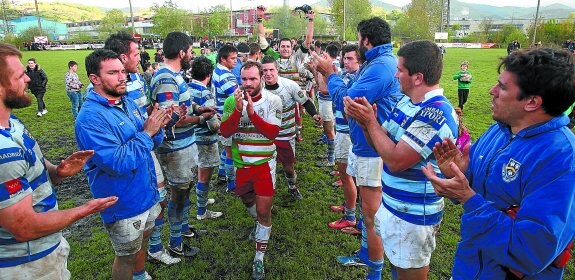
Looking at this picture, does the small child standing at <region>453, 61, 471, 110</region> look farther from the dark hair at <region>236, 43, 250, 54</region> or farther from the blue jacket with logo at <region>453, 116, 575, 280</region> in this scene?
the blue jacket with logo at <region>453, 116, 575, 280</region>

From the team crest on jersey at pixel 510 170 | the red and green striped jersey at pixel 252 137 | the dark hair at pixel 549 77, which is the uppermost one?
the dark hair at pixel 549 77

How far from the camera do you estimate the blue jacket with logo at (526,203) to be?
159cm

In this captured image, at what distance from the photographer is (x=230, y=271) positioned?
167 inches

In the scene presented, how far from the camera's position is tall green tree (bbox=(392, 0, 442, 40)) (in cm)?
7262

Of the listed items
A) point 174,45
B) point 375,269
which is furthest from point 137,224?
point 375,269

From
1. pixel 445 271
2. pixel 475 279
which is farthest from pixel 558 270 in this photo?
pixel 445 271

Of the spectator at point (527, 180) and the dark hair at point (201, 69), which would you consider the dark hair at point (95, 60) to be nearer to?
the dark hair at point (201, 69)

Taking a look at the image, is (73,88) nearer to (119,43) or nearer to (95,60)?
(119,43)

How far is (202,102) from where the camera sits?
17.8 feet

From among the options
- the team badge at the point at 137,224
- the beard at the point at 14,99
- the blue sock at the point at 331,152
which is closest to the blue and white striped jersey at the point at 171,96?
the team badge at the point at 137,224

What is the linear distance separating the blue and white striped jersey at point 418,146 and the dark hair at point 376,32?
1070 millimetres

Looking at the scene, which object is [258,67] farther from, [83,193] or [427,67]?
[83,193]

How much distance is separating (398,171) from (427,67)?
0.77 m

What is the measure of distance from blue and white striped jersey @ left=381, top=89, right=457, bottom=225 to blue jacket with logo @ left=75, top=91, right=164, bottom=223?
6.77ft
